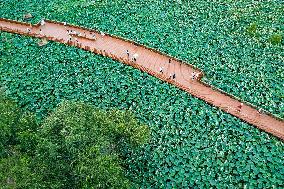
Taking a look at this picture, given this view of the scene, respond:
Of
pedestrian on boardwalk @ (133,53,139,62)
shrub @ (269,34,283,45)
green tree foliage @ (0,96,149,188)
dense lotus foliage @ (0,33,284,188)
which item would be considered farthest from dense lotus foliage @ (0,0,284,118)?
green tree foliage @ (0,96,149,188)

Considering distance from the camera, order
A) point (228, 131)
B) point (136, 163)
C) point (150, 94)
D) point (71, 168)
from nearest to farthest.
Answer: point (71, 168) < point (136, 163) < point (228, 131) < point (150, 94)

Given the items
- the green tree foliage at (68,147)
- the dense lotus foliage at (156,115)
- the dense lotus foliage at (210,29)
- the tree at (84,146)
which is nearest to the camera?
the green tree foliage at (68,147)

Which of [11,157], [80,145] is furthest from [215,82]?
[11,157]

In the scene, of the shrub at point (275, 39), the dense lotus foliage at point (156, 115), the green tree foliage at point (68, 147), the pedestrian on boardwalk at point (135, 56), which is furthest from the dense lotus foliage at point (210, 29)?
the green tree foliage at point (68, 147)

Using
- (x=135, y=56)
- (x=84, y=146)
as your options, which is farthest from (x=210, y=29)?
(x=84, y=146)

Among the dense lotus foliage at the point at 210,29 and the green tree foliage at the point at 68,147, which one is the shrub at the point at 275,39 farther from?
the green tree foliage at the point at 68,147

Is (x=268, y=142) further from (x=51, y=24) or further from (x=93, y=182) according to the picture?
(x=51, y=24)

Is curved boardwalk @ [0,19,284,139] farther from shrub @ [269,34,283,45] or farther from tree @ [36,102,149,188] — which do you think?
tree @ [36,102,149,188]

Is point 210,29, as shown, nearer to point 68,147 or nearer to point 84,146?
point 84,146
